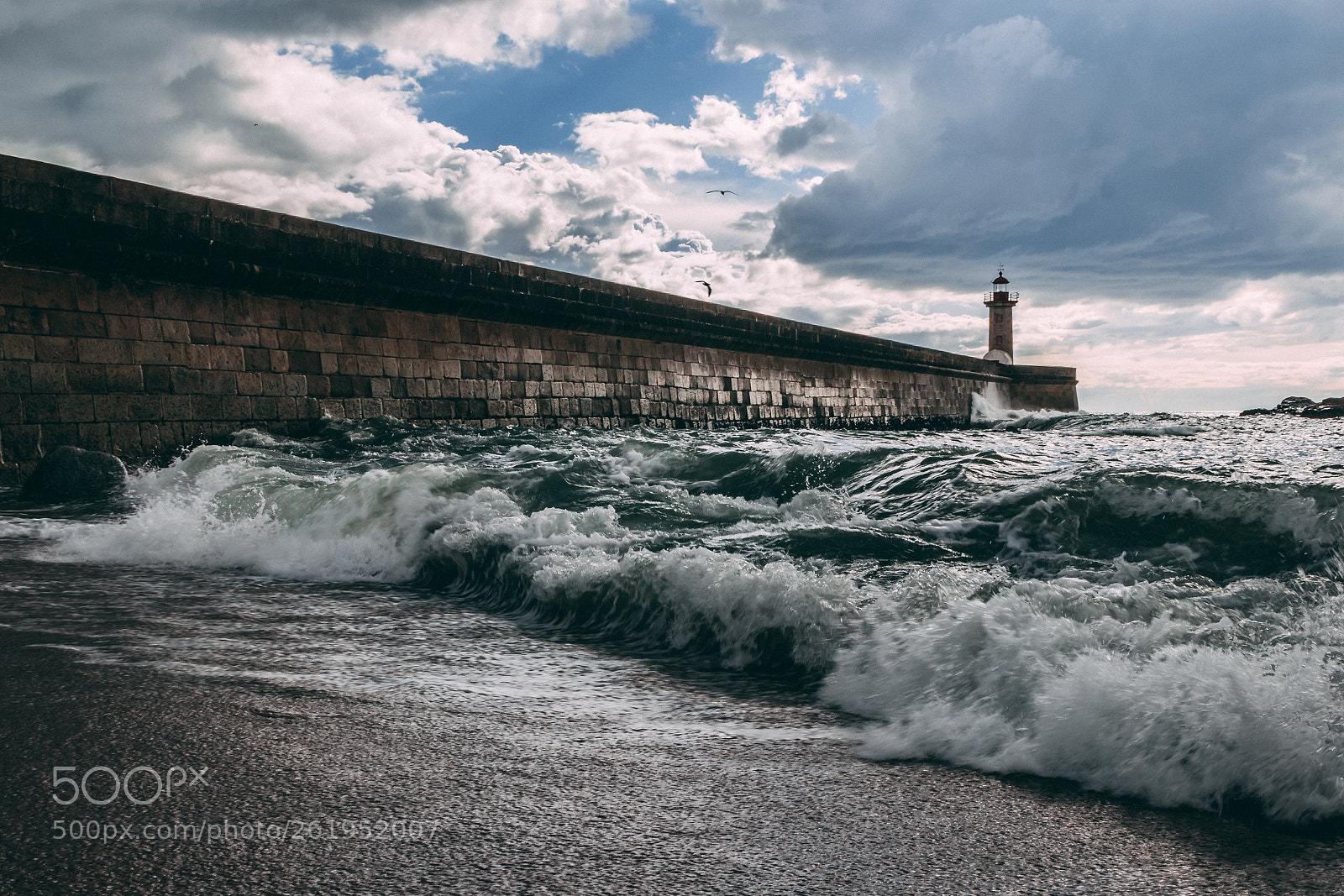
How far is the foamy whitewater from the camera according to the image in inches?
81.4

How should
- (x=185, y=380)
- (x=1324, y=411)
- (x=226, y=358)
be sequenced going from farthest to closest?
1. (x=1324, y=411)
2. (x=226, y=358)
3. (x=185, y=380)

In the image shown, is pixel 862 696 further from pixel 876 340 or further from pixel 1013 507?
pixel 876 340

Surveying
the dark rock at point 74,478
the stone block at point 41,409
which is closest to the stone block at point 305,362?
the stone block at point 41,409

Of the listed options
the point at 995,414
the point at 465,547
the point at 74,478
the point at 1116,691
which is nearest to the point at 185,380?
the point at 74,478

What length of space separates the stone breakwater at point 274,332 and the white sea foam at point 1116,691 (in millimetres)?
6795

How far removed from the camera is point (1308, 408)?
2681 cm

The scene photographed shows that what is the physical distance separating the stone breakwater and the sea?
1213 millimetres

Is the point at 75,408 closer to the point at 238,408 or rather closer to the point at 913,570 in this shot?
the point at 238,408

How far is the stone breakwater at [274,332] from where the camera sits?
21.8 ft

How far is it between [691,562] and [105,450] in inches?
226

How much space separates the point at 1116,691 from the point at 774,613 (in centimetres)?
128

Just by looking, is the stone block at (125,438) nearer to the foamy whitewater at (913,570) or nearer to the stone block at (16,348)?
the foamy whitewater at (913,570)

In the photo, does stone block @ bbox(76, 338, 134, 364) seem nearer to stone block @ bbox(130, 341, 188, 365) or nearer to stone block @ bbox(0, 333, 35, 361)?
stone block @ bbox(130, 341, 188, 365)

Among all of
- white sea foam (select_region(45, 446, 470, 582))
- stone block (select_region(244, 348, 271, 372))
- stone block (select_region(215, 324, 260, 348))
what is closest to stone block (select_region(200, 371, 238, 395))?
stone block (select_region(244, 348, 271, 372))
